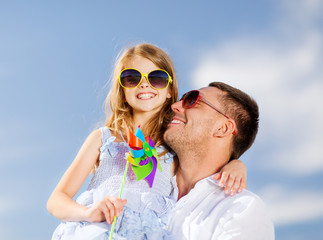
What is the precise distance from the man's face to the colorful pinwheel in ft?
1.57

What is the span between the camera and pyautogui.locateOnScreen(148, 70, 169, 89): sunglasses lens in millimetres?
4824

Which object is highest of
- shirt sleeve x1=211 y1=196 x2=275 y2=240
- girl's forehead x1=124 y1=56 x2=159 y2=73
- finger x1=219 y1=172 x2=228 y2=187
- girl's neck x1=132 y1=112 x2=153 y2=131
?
girl's forehead x1=124 y1=56 x2=159 y2=73

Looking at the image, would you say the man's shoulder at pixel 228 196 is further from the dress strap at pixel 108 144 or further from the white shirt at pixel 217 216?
the dress strap at pixel 108 144

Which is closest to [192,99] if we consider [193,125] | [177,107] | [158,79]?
[177,107]

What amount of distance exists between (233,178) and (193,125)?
906mm

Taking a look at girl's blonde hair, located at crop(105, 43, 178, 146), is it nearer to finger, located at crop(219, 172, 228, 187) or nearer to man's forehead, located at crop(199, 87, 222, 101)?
man's forehead, located at crop(199, 87, 222, 101)

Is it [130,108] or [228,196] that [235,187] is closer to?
[228,196]

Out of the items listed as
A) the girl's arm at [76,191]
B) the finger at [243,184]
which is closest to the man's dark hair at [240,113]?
the finger at [243,184]

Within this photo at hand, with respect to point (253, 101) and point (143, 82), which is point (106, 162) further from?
point (253, 101)

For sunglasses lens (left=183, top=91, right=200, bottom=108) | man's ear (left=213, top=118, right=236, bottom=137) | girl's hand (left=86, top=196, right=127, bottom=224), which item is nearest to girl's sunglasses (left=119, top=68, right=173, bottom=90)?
sunglasses lens (left=183, top=91, right=200, bottom=108)

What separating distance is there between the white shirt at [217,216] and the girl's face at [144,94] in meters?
1.13

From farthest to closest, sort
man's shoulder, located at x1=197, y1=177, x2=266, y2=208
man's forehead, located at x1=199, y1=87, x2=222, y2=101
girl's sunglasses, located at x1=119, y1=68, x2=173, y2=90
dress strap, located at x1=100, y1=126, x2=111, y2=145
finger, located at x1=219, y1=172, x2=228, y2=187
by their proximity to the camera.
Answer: man's forehead, located at x1=199, y1=87, x2=222, y2=101 < girl's sunglasses, located at x1=119, y1=68, x2=173, y2=90 < dress strap, located at x1=100, y1=126, x2=111, y2=145 < finger, located at x1=219, y1=172, x2=228, y2=187 < man's shoulder, located at x1=197, y1=177, x2=266, y2=208

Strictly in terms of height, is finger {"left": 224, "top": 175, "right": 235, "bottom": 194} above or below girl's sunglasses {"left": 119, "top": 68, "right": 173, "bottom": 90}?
below

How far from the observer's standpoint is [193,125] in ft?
15.5
